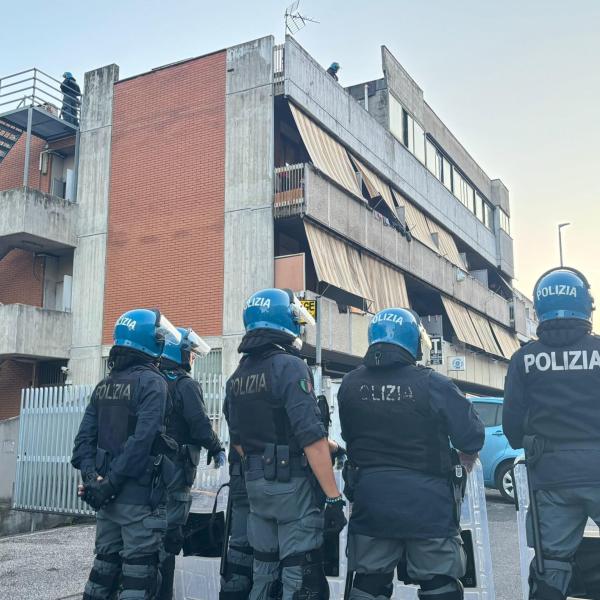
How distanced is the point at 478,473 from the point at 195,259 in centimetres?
1470

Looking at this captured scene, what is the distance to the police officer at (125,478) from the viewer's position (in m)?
4.11

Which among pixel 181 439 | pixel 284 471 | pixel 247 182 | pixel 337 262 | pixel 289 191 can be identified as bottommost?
pixel 284 471

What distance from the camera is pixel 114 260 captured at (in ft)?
63.9

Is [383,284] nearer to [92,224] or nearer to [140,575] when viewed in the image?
[92,224]

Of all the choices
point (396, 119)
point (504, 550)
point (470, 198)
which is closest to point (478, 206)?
point (470, 198)

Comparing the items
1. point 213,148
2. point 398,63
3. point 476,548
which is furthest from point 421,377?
point 398,63

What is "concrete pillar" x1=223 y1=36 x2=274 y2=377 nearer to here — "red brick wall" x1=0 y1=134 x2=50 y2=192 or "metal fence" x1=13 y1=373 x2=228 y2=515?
"metal fence" x1=13 y1=373 x2=228 y2=515

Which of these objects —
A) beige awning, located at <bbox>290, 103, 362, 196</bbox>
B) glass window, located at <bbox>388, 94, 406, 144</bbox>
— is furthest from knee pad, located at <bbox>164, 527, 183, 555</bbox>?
glass window, located at <bbox>388, 94, 406, 144</bbox>

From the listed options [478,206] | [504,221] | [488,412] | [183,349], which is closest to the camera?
[183,349]

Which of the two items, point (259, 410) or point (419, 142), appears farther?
point (419, 142)

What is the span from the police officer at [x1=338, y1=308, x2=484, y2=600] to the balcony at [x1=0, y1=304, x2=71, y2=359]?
16.1 meters

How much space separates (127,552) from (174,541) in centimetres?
73

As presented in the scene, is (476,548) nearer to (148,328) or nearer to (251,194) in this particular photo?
Result: (148,328)

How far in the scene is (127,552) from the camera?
4.09 meters
